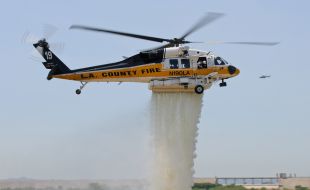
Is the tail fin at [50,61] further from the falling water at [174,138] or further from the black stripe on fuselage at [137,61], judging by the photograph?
the falling water at [174,138]

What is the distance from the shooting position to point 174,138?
152 feet

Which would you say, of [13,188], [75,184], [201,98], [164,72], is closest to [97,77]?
[164,72]

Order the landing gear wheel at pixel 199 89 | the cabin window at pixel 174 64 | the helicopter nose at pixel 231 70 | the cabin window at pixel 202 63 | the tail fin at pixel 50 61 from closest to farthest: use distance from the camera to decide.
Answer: the landing gear wheel at pixel 199 89, the cabin window at pixel 174 64, the cabin window at pixel 202 63, the tail fin at pixel 50 61, the helicopter nose at pixel 231 70

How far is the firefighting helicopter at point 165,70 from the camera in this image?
1702 inches

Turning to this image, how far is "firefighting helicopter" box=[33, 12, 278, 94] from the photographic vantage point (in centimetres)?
4322

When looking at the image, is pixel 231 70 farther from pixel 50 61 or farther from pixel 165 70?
pixel 50 61

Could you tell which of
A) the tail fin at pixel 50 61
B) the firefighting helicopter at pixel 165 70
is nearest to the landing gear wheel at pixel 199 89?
the firefighting helicopter at pixel 165 70

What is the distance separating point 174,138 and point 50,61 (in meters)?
9.45

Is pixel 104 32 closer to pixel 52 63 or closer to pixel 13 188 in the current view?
pixel 52 63

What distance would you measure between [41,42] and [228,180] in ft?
409

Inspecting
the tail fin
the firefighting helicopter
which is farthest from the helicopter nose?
the tail fin

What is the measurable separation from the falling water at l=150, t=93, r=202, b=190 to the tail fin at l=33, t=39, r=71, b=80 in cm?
606

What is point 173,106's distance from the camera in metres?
45.7

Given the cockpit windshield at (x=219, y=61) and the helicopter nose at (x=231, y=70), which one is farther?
the helicopter nose at (x=231, y=70)
